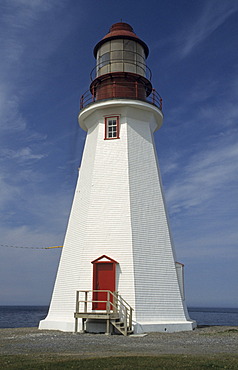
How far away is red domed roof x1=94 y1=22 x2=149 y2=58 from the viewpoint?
18.7 meters

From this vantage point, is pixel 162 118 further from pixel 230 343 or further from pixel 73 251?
pixel 230 343

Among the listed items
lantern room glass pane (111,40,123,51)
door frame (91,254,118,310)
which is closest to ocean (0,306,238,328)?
door frame (91,254,118,310)

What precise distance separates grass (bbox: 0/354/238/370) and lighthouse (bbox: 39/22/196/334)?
18.9ft

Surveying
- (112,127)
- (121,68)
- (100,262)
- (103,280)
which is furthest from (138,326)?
(121,68)

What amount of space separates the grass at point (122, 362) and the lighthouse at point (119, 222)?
5761mm

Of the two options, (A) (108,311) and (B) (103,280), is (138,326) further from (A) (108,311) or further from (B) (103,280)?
(B) (103,280)

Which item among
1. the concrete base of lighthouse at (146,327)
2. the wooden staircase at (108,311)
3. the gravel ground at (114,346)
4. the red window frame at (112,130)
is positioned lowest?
the gravel ground at (114,346)

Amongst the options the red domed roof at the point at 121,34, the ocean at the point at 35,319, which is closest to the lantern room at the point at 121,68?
the red domed roof at the point at 121,34

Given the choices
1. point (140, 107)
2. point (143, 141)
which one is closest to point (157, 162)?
point (143, 141)

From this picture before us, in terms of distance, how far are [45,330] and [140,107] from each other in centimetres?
1026

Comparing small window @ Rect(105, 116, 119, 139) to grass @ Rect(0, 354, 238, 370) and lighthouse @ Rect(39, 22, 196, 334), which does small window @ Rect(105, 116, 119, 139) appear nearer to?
lighthouse @ Rect(39, 22, 196, 334)

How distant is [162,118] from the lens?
19.5 metres

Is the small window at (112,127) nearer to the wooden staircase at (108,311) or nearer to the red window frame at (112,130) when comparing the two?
the red window frame at (112,130)

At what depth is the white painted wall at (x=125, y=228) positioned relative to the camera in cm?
1577
